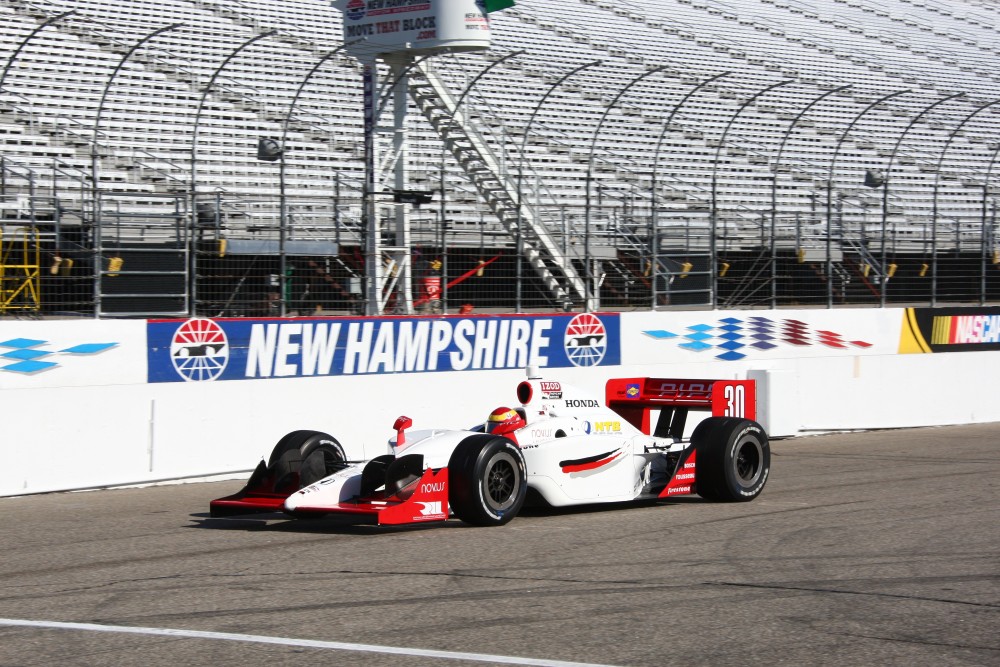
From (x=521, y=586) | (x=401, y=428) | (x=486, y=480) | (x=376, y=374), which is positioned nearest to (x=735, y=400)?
(x=486, y=480)

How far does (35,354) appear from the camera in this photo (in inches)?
450

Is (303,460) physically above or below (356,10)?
below

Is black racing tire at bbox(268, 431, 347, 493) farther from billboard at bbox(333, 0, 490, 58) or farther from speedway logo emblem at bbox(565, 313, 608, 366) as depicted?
billboard at bbox(333, 0, 490, 58)

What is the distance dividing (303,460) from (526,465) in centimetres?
163

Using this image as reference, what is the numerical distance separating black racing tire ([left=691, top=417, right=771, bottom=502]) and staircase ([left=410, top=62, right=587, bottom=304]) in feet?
17.2

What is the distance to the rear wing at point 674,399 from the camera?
36.2ft

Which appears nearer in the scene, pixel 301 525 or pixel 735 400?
pixel 301 525

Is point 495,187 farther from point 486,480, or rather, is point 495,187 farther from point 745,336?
point 486,480

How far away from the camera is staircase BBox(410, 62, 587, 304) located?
15.5 metres

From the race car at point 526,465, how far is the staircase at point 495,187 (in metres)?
4.44

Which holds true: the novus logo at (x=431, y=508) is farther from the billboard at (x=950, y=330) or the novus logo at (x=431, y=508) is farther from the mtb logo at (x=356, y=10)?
the billboard at (x=950, y=330)

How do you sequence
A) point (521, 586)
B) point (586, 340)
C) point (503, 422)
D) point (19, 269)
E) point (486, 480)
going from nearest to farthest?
point (521, 586) → point (486, 480) → point (503, 422) → point (19, 269) → point (586, 340)

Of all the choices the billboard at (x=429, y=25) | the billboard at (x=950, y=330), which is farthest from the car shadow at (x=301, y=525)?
→ the billboard at (x=950, y=330)

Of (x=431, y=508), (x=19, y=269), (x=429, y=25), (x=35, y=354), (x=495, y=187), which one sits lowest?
(x=431, y=508)
